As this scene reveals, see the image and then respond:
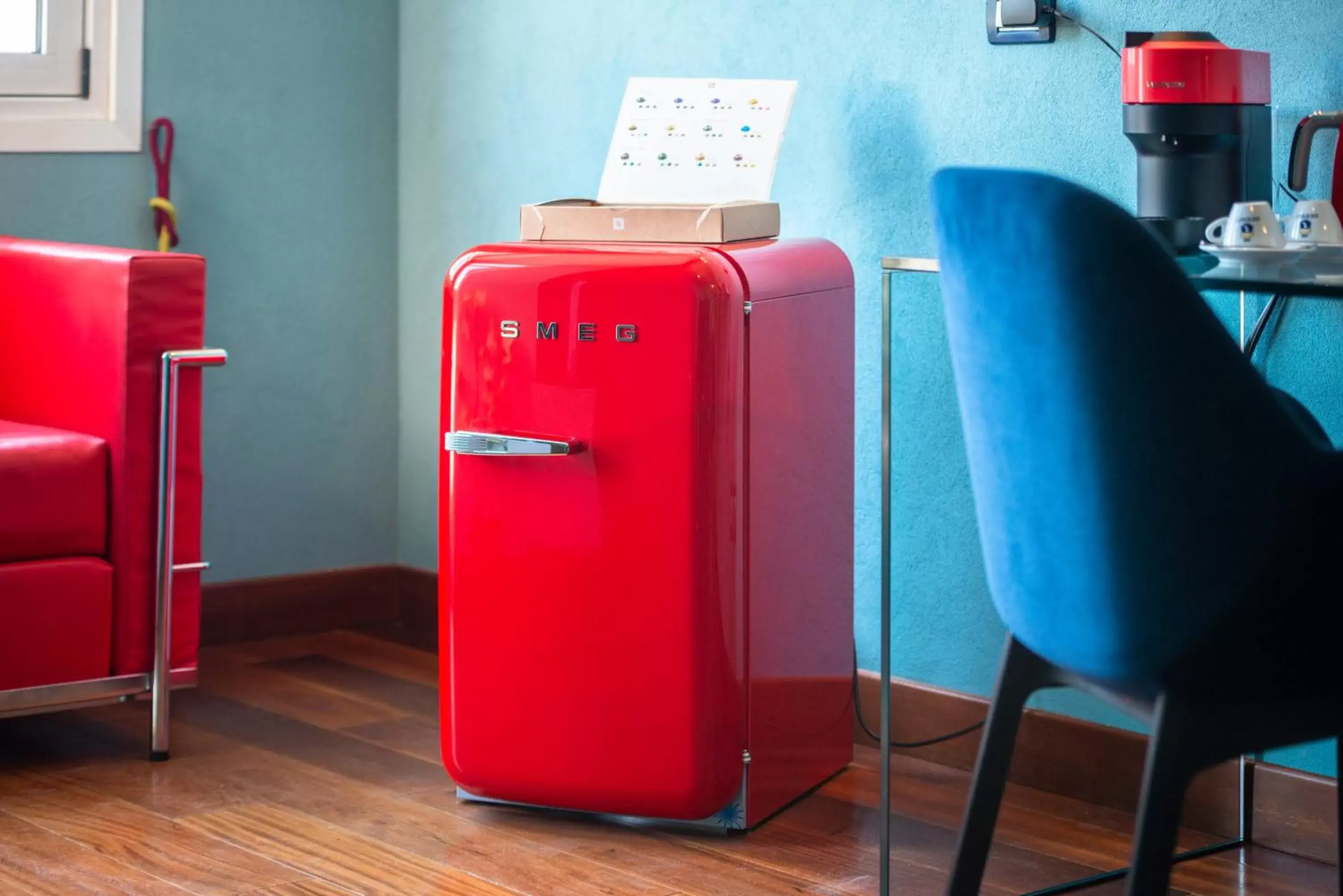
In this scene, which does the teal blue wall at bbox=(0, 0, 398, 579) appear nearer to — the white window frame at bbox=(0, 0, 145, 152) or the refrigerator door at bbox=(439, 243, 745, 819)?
the white window frame at bbox=(0, 0, 145, 152)

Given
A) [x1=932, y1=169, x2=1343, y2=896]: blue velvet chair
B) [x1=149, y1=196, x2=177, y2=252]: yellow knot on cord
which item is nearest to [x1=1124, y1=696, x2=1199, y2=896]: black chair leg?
[x1=932, y1=169, x2=1343, y2=896]: blue velvet chair

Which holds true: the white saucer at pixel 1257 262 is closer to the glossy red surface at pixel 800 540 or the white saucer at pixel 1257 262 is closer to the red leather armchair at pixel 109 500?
the glossy red surface at pixel 800 540

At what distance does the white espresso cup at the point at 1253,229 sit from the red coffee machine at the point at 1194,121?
187 millimetres

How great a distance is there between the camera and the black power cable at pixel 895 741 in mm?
2279

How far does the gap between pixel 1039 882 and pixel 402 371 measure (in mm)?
1891

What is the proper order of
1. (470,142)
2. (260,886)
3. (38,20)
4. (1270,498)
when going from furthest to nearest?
(470,142)
(38,20)
(260,886)
(1270,498)

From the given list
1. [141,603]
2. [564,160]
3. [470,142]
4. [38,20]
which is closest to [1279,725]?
[141,603]

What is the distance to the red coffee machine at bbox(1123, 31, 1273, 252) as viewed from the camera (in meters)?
1.97

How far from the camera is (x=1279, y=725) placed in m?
1.38

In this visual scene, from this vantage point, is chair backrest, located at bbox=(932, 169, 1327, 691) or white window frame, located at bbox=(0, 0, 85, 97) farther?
white window frame, located at bbox=(0, 0, 85, 97)

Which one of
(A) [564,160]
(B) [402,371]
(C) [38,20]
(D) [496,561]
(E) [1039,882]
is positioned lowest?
(E) [1039,882]

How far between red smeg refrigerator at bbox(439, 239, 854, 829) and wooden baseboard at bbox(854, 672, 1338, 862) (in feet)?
0.68

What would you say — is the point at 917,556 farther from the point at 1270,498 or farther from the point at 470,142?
the point at 470,142

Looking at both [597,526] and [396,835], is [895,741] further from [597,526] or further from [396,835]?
[396,835]
